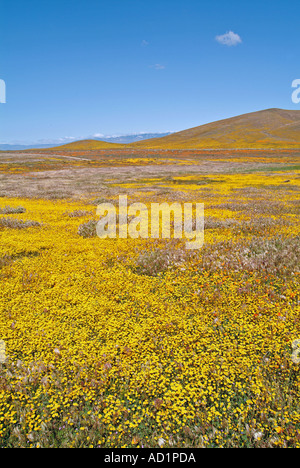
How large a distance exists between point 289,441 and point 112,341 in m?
3.59

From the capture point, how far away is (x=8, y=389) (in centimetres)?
448

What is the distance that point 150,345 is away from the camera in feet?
17.8

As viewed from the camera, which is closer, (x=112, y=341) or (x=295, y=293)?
(x=112, y=341)

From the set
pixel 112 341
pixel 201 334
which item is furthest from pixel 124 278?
pixel 201 334

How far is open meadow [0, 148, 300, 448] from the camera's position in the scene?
12.8 ft

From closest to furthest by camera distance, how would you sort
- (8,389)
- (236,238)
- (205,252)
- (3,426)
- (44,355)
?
(3,426)
(8,389)
(44,355)
(205,252)
(236,238)

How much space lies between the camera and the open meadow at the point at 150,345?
3.89 m

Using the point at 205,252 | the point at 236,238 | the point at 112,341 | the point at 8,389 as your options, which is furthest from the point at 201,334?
the point at 236,238

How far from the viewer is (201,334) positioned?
5793 mm

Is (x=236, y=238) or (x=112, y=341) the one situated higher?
(x=236, y=238)

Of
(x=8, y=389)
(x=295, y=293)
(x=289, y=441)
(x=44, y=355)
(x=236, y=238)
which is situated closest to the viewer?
(x=289, y=441)

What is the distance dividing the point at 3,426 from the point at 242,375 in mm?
4216
